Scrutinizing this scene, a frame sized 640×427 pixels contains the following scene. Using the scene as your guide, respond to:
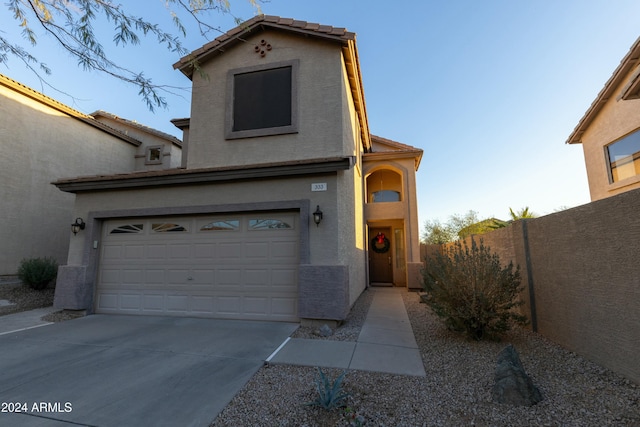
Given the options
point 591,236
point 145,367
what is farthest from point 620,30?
point 145,367

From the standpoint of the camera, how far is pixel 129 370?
3.86 m

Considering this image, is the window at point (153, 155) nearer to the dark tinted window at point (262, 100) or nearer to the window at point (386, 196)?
the dark tinted window at point (262, 100)

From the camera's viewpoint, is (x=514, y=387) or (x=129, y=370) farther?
(x=129, y=370)

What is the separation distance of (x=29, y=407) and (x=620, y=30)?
13696mm

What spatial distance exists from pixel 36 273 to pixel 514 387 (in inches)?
488

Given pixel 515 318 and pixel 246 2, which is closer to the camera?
pixel 246 2

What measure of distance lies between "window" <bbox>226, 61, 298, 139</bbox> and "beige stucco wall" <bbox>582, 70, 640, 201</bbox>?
9.84m

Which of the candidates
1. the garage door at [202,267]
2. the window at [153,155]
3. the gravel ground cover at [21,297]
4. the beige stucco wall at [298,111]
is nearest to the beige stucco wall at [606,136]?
the beige stucco wall at [298,111]

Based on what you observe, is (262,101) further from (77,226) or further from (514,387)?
(514,387)

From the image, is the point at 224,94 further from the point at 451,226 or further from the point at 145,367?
the point at 451,226

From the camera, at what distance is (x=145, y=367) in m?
3.95

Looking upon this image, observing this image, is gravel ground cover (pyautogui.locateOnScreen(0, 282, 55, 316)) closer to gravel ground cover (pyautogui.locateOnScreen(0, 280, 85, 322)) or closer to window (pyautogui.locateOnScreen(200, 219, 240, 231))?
gravel ground cover (pyautogui.locateOnScreen(0, 280, 85, 322))

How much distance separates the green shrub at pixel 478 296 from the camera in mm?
4723

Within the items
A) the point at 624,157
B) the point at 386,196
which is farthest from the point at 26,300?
the point at 624,157
